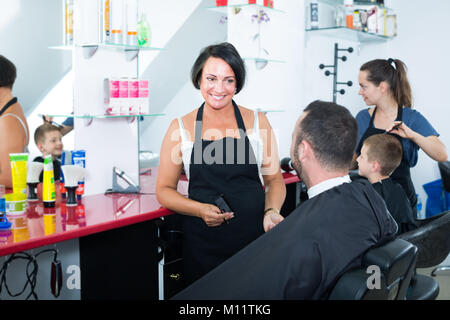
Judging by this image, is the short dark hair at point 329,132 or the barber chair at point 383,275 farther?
the short dark hair at point 329,132

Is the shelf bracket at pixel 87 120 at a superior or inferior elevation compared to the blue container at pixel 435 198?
superior

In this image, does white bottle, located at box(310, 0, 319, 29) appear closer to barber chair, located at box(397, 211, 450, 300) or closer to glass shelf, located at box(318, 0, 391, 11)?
glass shelf, located at box(318, 0, 391, 11)

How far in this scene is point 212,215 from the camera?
6.28 ft

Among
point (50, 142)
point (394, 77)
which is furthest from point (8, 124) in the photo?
point (394, 77)

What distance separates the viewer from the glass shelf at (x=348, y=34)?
3.81 meters

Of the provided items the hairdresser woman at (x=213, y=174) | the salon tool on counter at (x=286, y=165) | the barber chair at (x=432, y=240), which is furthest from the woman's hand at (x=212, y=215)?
the salon tool on counter at (x=286, y=165)

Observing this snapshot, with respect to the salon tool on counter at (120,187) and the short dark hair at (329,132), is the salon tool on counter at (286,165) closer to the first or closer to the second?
the salon tool on counter at (120,187)

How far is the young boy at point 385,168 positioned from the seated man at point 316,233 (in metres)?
1.16

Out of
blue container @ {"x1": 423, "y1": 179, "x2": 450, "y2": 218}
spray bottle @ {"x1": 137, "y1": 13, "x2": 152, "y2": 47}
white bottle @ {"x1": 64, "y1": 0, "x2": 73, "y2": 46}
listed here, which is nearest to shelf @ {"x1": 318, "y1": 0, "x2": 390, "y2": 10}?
blue container @ {"x1": 423, "y1": 179, "x2": 450, "y2": 218}

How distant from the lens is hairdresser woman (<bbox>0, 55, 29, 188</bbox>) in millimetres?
2090

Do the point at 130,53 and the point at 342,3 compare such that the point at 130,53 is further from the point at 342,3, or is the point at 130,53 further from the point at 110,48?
the point at 342,3

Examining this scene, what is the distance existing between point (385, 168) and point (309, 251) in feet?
4.93
